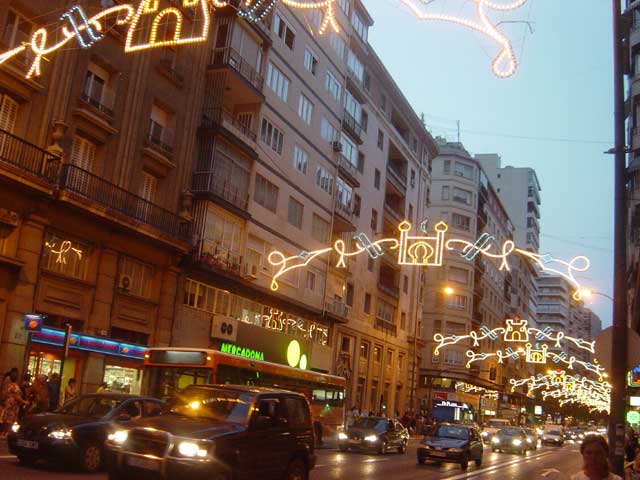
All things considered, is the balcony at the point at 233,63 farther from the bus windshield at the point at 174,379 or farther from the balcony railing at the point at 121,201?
the bus windshield at the point at 174,379

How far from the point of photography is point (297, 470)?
12430 millimetres

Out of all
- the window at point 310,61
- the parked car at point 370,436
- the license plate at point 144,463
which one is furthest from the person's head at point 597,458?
the window at point 310,61

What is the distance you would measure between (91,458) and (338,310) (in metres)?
32.2

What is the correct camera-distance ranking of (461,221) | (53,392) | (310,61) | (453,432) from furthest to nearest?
(461,221)
(310,61)
(453,432)
(53,392)

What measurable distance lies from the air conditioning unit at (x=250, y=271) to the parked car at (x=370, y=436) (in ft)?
29.4

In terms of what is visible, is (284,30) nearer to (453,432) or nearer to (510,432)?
(453,432)

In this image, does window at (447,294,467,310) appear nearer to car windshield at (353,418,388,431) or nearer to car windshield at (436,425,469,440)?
car windshield at (353,418,388,431)

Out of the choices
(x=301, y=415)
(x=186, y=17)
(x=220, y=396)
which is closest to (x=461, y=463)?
(x=301, y=415)

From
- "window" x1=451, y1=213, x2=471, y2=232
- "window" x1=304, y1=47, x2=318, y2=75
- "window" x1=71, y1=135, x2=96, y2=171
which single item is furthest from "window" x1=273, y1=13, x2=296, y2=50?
"window" x1=451, y1=213, x2=471, y2=232

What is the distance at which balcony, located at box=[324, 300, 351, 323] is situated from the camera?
44.5 meters

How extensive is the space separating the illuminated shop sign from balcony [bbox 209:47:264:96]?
13.3 meters

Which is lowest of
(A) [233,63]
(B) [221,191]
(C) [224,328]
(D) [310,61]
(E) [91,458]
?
(E) [91,458]

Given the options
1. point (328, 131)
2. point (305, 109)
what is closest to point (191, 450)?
point (305, 109)

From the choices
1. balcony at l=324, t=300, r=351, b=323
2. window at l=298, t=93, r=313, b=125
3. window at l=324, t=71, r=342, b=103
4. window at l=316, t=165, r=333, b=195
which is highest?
window at l=324, t=71, r=342, b=103
